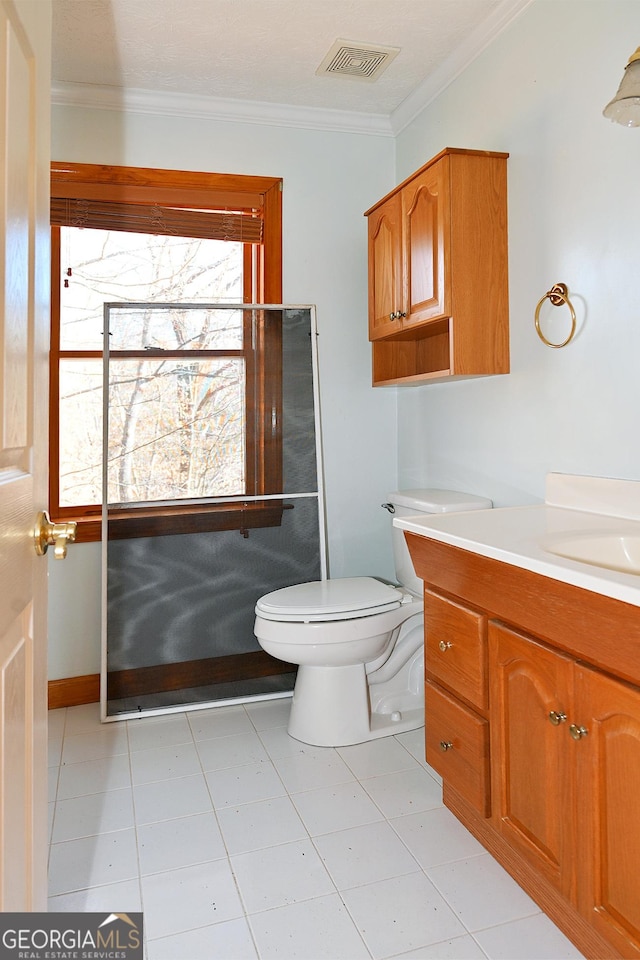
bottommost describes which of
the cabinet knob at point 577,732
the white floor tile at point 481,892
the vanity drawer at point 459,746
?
the white floor tile at point 481,892

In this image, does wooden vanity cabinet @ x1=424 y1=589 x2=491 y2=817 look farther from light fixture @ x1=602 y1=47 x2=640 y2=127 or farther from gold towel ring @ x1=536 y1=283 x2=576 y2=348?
light fixture @ x1=602 y1=47 x2=640 y2=127

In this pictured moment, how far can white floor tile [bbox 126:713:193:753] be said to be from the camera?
232 cm

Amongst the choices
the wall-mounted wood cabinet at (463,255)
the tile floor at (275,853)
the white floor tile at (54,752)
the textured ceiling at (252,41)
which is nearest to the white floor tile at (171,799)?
the tile floor at (275,853)

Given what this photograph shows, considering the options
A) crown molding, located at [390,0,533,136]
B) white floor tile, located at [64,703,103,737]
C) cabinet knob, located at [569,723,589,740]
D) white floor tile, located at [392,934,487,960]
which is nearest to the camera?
cabinet knob, located at [569,723,589,740]

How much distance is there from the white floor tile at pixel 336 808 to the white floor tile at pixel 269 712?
19.7 inches

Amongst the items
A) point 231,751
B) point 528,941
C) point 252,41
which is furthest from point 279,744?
point 252,41

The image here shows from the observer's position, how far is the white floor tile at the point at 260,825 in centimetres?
175

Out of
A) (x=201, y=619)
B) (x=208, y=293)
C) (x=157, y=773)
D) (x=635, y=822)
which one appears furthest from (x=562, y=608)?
(x=208, y=293)

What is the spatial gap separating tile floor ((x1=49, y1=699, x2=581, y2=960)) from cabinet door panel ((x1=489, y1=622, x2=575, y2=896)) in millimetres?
A: 200

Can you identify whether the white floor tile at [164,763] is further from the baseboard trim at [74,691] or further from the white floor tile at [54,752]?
the baseboard trim at [74,691]

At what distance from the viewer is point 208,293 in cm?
279

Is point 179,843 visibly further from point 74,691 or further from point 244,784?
point 74,691

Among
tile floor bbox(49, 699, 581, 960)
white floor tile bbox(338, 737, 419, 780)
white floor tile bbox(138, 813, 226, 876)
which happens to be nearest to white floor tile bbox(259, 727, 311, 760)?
tile floor bbox(49, 699, 581, 960)

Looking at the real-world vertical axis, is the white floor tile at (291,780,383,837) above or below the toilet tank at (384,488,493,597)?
below
